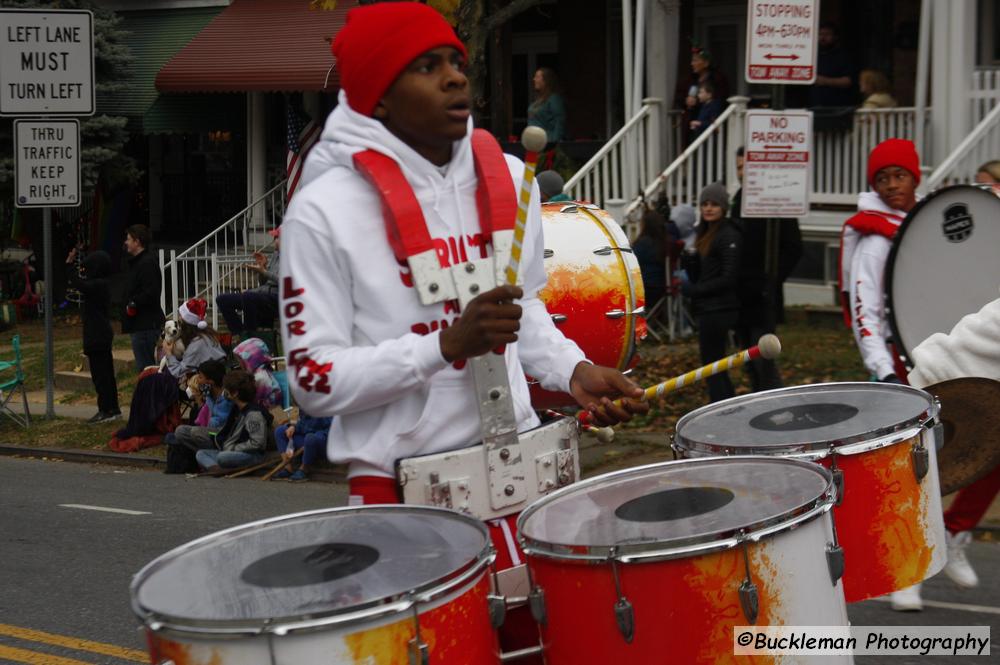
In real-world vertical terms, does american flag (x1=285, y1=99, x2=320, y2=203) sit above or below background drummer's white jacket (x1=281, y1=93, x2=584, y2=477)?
above

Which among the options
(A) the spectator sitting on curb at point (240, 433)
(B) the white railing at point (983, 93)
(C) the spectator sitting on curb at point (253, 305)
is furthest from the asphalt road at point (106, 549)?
(B) the white railing at point (983, 93)

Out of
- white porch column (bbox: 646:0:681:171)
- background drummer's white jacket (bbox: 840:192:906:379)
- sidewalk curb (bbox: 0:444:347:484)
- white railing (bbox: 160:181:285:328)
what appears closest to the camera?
background drummer's white jacket (bbox: 840:192:906:379)

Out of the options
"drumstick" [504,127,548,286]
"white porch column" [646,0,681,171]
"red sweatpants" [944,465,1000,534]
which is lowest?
"red sweatpants" [944,465,1000,534]

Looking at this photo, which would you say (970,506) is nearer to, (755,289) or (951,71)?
(755,289)

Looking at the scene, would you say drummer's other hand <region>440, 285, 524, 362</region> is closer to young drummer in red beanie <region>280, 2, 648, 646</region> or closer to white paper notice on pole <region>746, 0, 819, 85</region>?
young drummer in red beanie <region>280, 2, 648, 646</region>

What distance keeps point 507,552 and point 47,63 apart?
11907 millimetres

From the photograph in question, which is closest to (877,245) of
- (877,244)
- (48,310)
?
(877,244)

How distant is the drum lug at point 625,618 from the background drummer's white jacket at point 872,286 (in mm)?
4011

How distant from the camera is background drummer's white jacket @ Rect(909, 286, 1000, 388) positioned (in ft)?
18.2

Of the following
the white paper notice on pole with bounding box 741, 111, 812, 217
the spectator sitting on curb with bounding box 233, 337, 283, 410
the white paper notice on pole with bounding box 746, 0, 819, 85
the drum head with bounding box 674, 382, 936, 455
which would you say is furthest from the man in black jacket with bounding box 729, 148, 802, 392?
the drum head with bounding box 674, 382, 936, 455

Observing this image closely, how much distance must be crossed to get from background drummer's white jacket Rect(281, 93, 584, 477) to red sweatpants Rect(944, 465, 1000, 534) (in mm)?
3371

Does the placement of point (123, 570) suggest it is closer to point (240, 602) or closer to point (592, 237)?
point (592, 237)

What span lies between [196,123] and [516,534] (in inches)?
790

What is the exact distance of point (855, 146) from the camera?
614 inches
